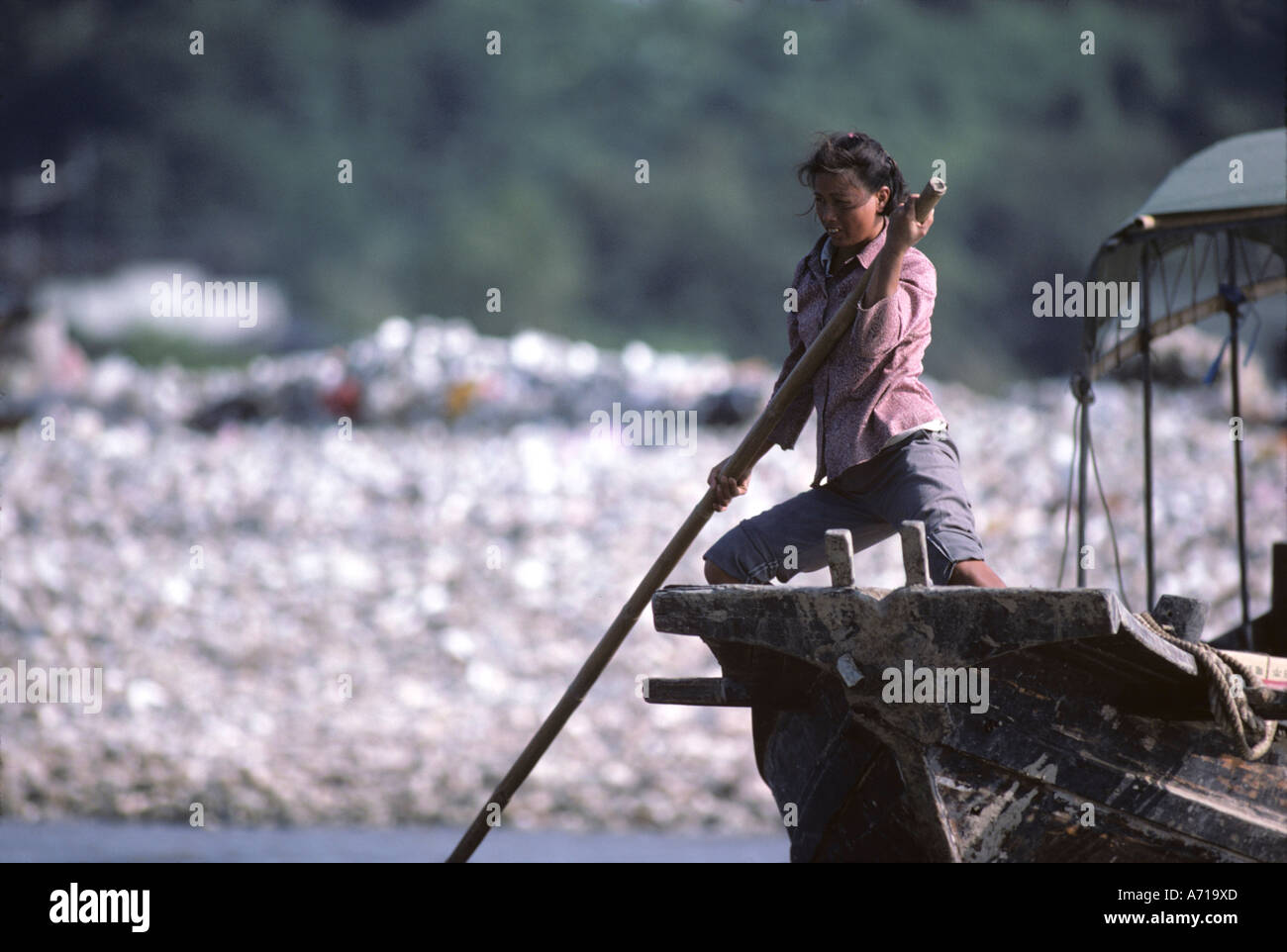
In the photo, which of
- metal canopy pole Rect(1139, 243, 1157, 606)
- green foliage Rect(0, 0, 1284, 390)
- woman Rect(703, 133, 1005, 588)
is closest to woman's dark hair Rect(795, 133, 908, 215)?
woman Rect(703, 133, 1005, 588)

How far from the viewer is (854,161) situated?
317 centimetres

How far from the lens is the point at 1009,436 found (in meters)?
11.8

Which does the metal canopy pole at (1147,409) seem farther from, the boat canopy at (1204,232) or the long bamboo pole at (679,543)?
the long bamboo pole at (679,543)

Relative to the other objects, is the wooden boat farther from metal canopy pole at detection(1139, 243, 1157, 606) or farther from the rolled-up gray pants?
metal canopy pole at detection(1139, 243, 1157, 606)

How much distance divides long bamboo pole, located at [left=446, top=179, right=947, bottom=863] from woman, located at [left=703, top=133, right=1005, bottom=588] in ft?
0.10

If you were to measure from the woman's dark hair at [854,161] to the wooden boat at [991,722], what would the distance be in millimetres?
733

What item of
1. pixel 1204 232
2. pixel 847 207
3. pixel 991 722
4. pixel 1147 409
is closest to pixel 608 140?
pixel 1147 409

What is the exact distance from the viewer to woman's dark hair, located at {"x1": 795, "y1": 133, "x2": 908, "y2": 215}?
317cm

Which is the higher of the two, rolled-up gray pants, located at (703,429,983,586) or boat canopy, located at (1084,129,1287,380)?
boat canopy, located at (1084,129,1287,380)

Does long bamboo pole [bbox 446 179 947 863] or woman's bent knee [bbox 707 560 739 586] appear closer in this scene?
long bamboo pole [bbox 446 179 947 863]

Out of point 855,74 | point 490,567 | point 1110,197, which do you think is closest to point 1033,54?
point 855,74

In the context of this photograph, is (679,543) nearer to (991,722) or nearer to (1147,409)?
(991,722)
